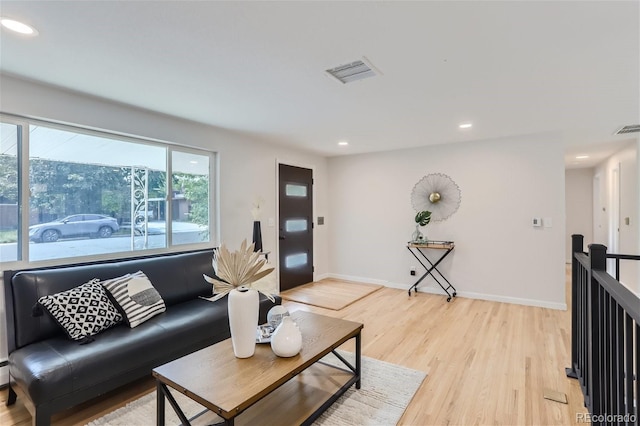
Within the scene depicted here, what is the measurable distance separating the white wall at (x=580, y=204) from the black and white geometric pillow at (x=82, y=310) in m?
8.68

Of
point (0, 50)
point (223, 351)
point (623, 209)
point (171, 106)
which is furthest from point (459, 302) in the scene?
point (0, 50)

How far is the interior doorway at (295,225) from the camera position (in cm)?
514

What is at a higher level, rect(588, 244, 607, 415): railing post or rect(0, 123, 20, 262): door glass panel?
rect(0, 123, 20, 262): door glass panel

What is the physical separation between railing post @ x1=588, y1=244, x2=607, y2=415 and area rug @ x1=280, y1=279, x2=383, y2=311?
2.76 metres

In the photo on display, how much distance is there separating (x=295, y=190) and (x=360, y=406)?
3.82m

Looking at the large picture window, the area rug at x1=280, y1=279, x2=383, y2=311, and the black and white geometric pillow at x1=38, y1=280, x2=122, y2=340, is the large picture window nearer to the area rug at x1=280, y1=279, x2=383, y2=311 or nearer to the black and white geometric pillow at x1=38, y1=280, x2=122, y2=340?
the black and white geometric pillow at x1=38, y1=280, x2=122, y2=340

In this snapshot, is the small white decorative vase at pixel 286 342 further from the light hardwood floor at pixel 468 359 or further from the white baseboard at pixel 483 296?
the white baseboard at pixel 483 296

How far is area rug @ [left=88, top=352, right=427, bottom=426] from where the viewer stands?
1.95m

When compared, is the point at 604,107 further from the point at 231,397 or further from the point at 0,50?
the point at 0,50

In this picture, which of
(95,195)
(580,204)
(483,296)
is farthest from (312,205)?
(580,204)

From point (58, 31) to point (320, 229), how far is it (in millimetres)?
4653

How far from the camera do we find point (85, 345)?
2074 millimetres

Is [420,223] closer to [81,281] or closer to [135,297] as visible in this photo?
[135,297]


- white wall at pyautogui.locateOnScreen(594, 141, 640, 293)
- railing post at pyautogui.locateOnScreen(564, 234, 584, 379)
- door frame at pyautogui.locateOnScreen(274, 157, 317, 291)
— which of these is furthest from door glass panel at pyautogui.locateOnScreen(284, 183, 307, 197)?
white wall at pyautogui.locateOnScreen(594, 141, 640, 293)
